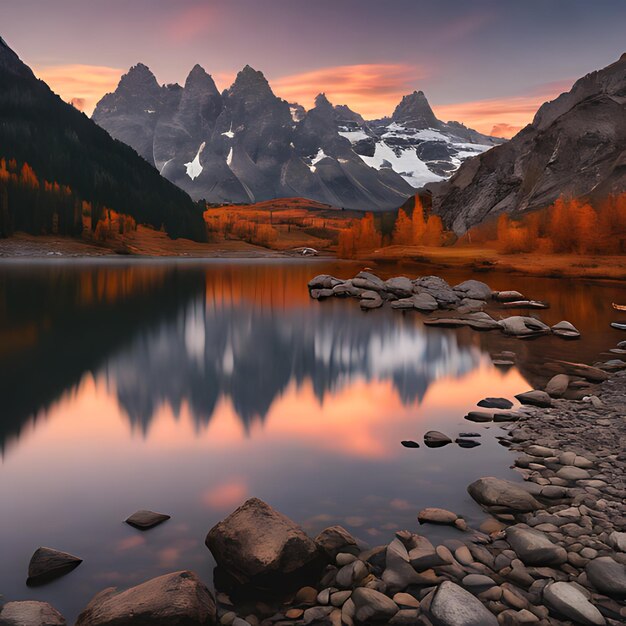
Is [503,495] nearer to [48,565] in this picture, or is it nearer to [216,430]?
[48,565]

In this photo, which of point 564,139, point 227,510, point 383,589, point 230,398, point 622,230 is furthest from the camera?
point 564,139

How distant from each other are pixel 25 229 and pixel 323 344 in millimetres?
162363

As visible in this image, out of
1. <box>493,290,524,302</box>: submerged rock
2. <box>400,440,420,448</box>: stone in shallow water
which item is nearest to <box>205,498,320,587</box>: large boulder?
<box>400,440,420,448</box>: stone in shallow water

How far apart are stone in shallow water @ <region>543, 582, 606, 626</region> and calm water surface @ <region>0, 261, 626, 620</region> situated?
7.71 feet

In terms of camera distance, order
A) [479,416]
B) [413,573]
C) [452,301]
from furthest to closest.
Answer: [452,301] < [479,416] < [413,573]

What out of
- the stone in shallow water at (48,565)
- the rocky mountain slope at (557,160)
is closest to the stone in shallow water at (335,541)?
the stone in shallow water at (48,565)

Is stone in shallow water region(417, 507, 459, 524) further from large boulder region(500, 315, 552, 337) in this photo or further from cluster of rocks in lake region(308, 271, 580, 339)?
large boulder region(500, 315, 552, 337)

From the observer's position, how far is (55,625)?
6.24m

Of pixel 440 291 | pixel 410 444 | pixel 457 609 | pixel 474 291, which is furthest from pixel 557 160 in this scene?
pixel 457 609

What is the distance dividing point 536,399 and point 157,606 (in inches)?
528

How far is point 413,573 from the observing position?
23.5 feet

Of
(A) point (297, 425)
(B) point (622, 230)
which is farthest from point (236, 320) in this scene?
(B) point (622, 230)

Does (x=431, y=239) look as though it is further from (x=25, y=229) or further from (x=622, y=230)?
(x=25, y=229)

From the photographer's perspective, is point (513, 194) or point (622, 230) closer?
point (622, 230)
